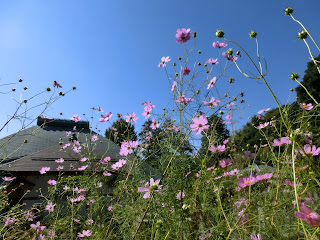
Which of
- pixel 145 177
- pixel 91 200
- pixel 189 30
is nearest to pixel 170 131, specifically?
pixel 145 177

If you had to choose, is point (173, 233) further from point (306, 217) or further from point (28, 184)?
point (28, 184)

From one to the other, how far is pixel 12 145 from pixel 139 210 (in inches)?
417

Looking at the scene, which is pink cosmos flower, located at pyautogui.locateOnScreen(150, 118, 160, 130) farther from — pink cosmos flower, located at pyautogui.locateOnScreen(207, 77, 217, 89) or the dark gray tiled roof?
the dark gray tiled roof

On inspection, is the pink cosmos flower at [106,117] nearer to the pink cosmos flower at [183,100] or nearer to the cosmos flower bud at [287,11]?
the pink cosmos flower at [183,100]

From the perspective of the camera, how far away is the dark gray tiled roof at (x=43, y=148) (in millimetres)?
2793

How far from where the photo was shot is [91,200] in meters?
1.99

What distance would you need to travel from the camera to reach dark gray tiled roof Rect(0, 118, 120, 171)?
110 inches

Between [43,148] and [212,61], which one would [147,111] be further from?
[43,148]

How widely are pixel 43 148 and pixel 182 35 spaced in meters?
9.89

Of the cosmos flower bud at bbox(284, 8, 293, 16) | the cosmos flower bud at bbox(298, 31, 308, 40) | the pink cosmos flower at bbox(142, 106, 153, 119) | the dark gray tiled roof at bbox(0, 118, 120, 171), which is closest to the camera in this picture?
the cosmos flower bud at bbox(298, 31, 308, 40)

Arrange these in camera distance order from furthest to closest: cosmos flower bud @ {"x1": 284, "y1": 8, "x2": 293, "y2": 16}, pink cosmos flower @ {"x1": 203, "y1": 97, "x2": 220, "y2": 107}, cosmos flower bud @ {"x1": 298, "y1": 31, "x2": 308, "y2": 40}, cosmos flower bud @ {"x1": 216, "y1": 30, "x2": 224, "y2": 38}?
pink cosmos flower @ {"x1": 203, "y1": 97, "x2": 220, "y2": 107}
cosmos flower bud @ {"x1": 216, "y1": 30, "x2": 224, "y2": 38}
cosmos flower bud @ {"x1": 284, "y1": 8, "x2": 293, "y2": 16}
cosmos flower bud @ {"x1": 298, "y1": 31, "x2": 308, "y2": 40}

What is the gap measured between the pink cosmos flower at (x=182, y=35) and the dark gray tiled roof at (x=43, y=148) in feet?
3.54

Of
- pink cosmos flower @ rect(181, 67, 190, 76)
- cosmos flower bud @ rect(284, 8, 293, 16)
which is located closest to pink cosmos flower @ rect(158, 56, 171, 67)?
pink cosmos flower @ rect(181, 67, 190, 76)

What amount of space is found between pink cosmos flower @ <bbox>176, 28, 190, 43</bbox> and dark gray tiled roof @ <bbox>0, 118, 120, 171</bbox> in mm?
1079
